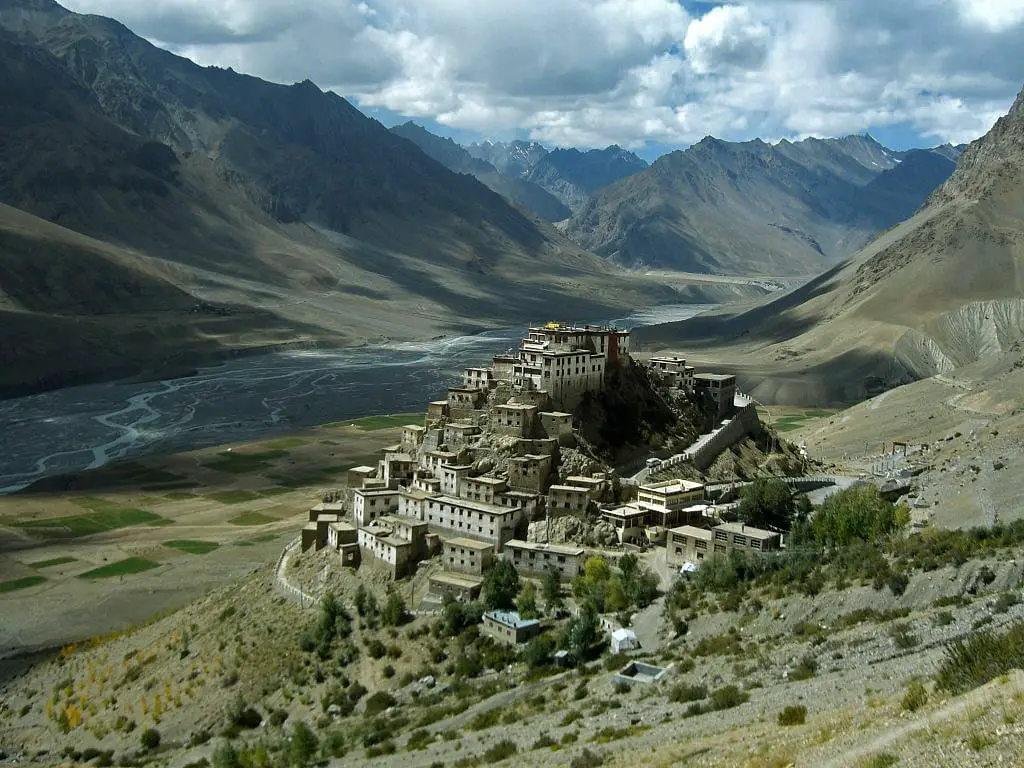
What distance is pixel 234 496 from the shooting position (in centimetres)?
9075

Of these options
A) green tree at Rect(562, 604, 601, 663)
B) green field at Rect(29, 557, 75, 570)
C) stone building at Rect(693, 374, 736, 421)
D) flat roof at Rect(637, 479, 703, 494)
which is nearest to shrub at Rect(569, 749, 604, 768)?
green tree at Rect(562, 604, 601, 663)

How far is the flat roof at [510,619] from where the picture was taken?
4047cm

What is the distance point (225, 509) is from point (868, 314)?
12165cm

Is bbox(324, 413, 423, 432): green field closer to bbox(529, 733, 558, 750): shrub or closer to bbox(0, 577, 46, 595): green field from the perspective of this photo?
bbox(0, 577, 46, 595): green field

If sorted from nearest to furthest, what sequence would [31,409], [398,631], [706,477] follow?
1. [398,631]
2. [706,477]
3. [31,409]

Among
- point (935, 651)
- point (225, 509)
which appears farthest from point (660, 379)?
point (935, 651)

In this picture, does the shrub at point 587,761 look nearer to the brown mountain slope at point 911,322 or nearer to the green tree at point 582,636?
the green tree at point 582,636

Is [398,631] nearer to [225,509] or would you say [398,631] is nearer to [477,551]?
[477,551]

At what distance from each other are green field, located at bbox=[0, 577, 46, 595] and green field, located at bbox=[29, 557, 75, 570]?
9.09ft

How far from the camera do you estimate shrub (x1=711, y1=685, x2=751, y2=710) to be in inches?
997

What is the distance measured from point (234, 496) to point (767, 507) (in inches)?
2168

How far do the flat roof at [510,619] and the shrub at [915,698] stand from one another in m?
21.9

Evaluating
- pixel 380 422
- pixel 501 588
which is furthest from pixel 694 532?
pixel 380 422

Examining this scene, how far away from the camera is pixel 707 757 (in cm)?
2008
